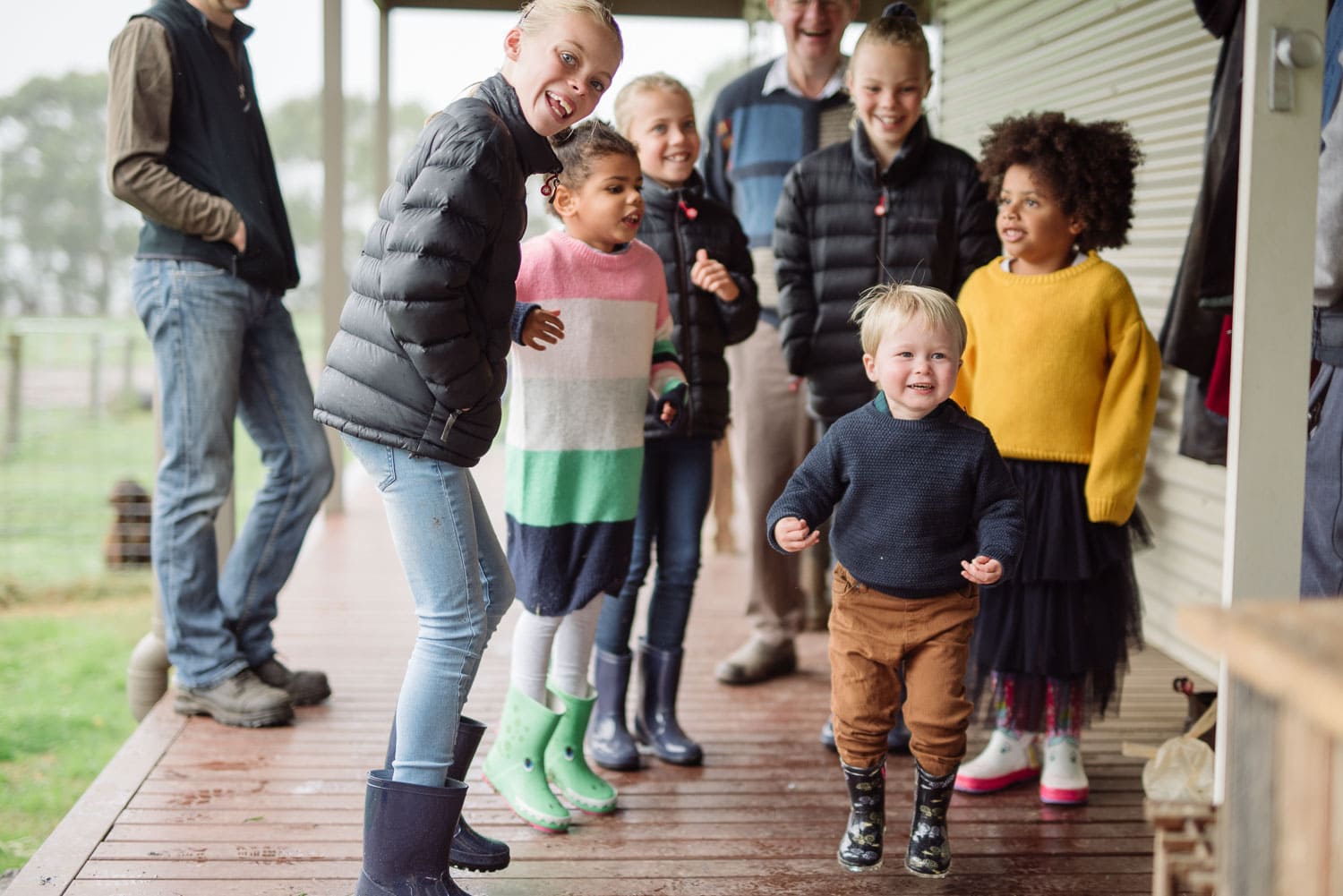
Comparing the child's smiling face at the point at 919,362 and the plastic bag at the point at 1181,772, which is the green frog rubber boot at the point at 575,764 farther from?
the plastic bag at the point at 1181,772

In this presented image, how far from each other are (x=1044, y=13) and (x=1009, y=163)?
2.46 metres

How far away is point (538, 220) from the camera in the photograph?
9.46 meters

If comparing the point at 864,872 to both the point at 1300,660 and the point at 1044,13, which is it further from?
the point at 1044,13

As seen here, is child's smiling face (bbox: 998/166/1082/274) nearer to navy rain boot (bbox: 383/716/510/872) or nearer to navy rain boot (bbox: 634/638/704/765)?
navy rain boot (bbox: 634/638/704/765)

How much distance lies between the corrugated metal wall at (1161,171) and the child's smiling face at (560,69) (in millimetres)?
2246

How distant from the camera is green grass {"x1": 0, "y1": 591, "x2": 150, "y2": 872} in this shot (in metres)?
4.11

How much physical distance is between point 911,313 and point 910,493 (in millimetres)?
309

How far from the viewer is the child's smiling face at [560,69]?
2131 millimetres

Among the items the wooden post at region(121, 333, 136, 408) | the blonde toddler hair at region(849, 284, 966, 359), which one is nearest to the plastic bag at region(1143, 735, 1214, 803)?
the blonde toddler hair at region(849, 284, 966, 359)

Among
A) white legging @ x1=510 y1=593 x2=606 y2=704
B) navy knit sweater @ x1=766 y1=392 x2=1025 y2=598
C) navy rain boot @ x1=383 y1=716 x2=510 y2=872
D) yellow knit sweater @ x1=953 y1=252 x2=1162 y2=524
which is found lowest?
navy rain boot @ x1=383 y1=716 x2=510 y2=872

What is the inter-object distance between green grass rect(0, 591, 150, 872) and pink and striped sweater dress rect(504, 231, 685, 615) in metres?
1.79

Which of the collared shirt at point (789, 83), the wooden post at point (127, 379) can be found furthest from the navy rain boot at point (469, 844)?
the wooden post at point (127, 379)

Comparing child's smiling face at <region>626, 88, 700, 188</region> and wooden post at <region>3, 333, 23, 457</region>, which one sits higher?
child's smiling face at <region>626, 88, 700, 188</region>

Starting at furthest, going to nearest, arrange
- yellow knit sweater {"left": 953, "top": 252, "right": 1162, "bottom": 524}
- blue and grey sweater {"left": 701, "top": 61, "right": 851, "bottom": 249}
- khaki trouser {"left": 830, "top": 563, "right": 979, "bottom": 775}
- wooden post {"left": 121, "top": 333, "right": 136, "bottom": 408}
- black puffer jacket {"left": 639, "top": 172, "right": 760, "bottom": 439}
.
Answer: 1. wooden post {"left": 121, "top": 333, "right": 136, "bottom": 408}
2. blue and grey sweater {"left": 701, "top": 61, "right": 851, "bottom": 249}
3. black puffer jacket {"left": 639, "top": 172, "right": 760, "bottom": 439}
4. yellow knit sweater {"left": 953, "top": 252, "right": 1162, "bottom": 524}
5. khaki trouser {"left": 830, "top": 563, "right": 979, "bottom": 775}
